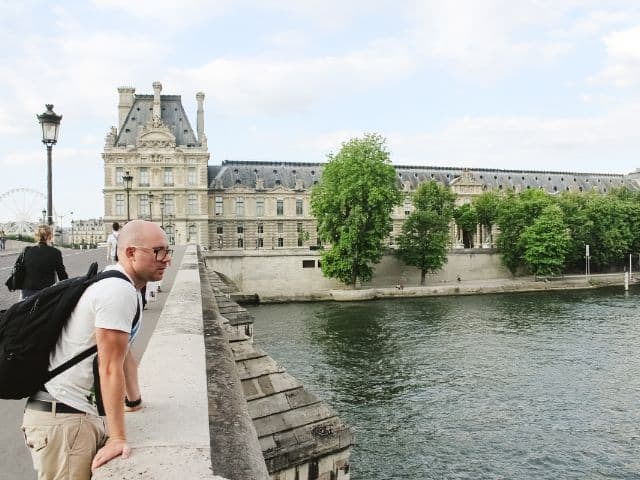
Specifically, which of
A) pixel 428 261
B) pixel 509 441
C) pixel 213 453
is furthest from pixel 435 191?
pixel 213 453

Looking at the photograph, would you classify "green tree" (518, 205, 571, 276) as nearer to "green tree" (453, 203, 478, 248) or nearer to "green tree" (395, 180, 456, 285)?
"green tree" (395, 180, 456, 285)

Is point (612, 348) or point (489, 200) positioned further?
point (489, 200)

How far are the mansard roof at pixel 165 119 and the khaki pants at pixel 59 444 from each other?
59.4m

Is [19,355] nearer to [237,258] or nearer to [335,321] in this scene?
[335,321]

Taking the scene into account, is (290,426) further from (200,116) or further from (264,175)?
(264,175)

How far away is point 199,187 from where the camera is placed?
197ft

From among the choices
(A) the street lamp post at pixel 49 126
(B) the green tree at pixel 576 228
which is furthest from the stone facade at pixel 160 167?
(A) the street lamp post at pixel 49 126

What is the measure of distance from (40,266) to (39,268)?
3 centimetres

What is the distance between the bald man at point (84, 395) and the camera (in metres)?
2.77

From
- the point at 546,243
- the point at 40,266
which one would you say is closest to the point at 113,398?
the point at 40,266

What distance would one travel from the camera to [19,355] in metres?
2.75

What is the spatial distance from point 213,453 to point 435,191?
53.0 metres

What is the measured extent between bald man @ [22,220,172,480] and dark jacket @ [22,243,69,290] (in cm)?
508

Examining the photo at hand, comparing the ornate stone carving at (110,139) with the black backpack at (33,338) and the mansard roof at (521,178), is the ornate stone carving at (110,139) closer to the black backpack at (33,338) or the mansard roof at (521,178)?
the mansard roof at (521,178)
